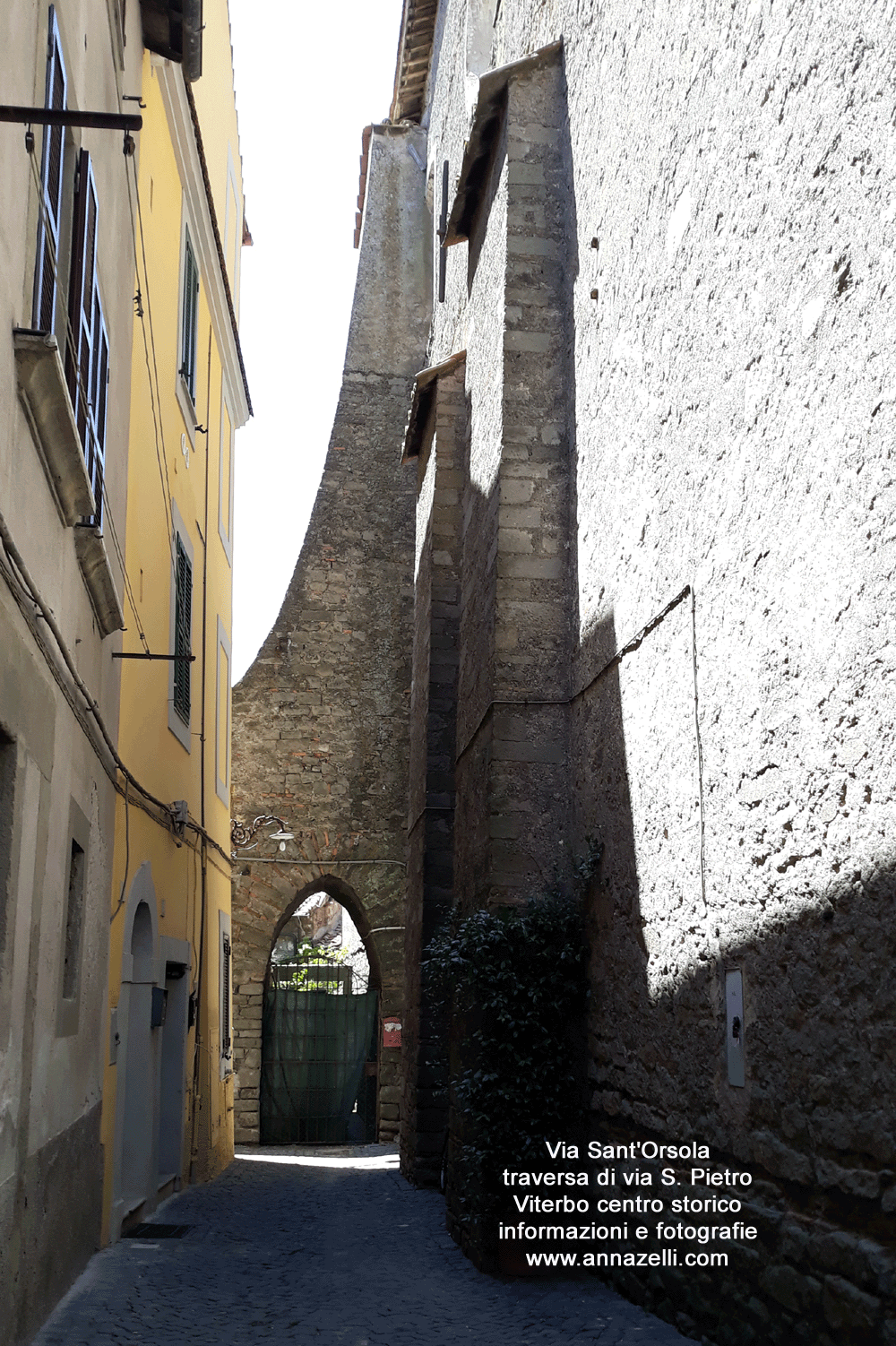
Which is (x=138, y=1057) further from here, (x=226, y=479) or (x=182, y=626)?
(x=226, y=479)

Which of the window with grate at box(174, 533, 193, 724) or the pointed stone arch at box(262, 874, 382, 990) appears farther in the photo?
the pointed stone arch at box(262, 874, 382, 990)

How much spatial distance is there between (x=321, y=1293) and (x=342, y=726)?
32.3 feet

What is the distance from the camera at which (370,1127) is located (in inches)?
617

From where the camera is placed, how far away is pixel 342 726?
15.6 meters

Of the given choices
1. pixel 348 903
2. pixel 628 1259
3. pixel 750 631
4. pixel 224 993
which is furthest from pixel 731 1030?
pixel 348 903

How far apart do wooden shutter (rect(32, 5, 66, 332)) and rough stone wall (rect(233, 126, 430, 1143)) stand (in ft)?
35.2

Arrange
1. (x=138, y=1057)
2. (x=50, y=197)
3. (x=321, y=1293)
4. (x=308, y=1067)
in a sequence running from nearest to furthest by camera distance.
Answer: (x=50, y=197), (x=321, y=1293), (x=138, y=1057), (x=308, y=1067)

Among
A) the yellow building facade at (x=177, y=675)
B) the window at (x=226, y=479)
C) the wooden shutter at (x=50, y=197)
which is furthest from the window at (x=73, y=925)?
the window at (x=226, y=479)

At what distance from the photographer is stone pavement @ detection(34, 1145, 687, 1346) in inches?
198

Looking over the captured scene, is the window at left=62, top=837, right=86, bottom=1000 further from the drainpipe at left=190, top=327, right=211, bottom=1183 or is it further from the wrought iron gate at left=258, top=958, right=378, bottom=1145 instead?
the wrought iron gate at left=258, top=958, right=378, bottom=1145

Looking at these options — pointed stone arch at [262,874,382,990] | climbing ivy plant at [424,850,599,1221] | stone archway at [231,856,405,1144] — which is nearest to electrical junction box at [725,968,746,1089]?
climbing ivy plant at [424,850,599,1221]

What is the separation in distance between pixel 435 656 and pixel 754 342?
19.3 feet

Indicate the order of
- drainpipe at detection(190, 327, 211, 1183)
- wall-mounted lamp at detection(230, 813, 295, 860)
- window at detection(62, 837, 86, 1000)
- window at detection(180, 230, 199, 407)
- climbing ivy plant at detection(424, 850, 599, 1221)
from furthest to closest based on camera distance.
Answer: wall-mounted lamp at detection(230, 813, 295, 860)
drainpipe at detection(190, 327, 211, 1183)
window at detection(180, 230, 199, 407)
climbing ivy plant at detection(424, 850, 599, 1221)
window at detection(62, 837, 86, 1000)

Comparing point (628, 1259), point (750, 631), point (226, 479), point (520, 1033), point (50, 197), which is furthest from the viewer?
point (226, 479)
